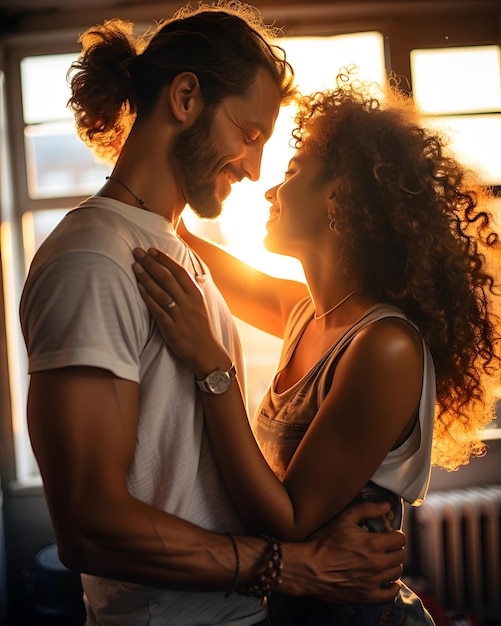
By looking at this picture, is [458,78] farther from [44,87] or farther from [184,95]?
[184,95]

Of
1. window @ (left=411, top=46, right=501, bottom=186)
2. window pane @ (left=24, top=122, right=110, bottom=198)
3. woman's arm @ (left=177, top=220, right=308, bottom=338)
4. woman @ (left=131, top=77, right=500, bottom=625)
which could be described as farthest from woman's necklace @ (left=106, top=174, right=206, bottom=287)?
window @ (left=411, top=46, right=501, bottom=186)

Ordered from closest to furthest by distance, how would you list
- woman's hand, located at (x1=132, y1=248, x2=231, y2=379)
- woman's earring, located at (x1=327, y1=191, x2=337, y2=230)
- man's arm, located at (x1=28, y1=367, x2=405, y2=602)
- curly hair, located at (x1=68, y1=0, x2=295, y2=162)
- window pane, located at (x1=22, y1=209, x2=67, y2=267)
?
man's arm, located at (x1=28, y1=367, x2=405, y2=602), woman's hand, located at (x1=132, y1=248, x2=231, y2=379), curly hair, located at (x1=68, y1=0, x2=295, y2=162), woman's earring, located at (x1=327, y1=191, x2=337, y2=230), window pane, located at (x1=22, y1=209, x2=67, y2=267)

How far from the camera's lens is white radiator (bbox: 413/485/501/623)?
2955 millimetres

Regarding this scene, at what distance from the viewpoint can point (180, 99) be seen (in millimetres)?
1247

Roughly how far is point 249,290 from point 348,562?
0.83 metres

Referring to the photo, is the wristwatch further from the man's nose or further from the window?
the window

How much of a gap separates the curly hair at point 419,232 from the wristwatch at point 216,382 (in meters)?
0.46

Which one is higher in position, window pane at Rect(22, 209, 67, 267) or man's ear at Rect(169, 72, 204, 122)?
window pane at Rect(22, 209, 67, 267)

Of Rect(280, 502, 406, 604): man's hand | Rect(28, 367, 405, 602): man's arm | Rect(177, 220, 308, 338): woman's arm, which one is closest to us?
Rect(28, 367, 405, 602): man's arm

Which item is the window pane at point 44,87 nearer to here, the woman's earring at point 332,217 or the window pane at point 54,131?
the window pane at point 54,131

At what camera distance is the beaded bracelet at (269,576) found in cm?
109

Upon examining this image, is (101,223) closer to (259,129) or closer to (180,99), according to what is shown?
(180,99)

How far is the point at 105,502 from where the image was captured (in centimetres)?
93

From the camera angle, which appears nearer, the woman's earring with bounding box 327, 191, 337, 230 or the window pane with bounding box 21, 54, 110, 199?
the woman's earring with bounding box 327, 191, 337, 230
